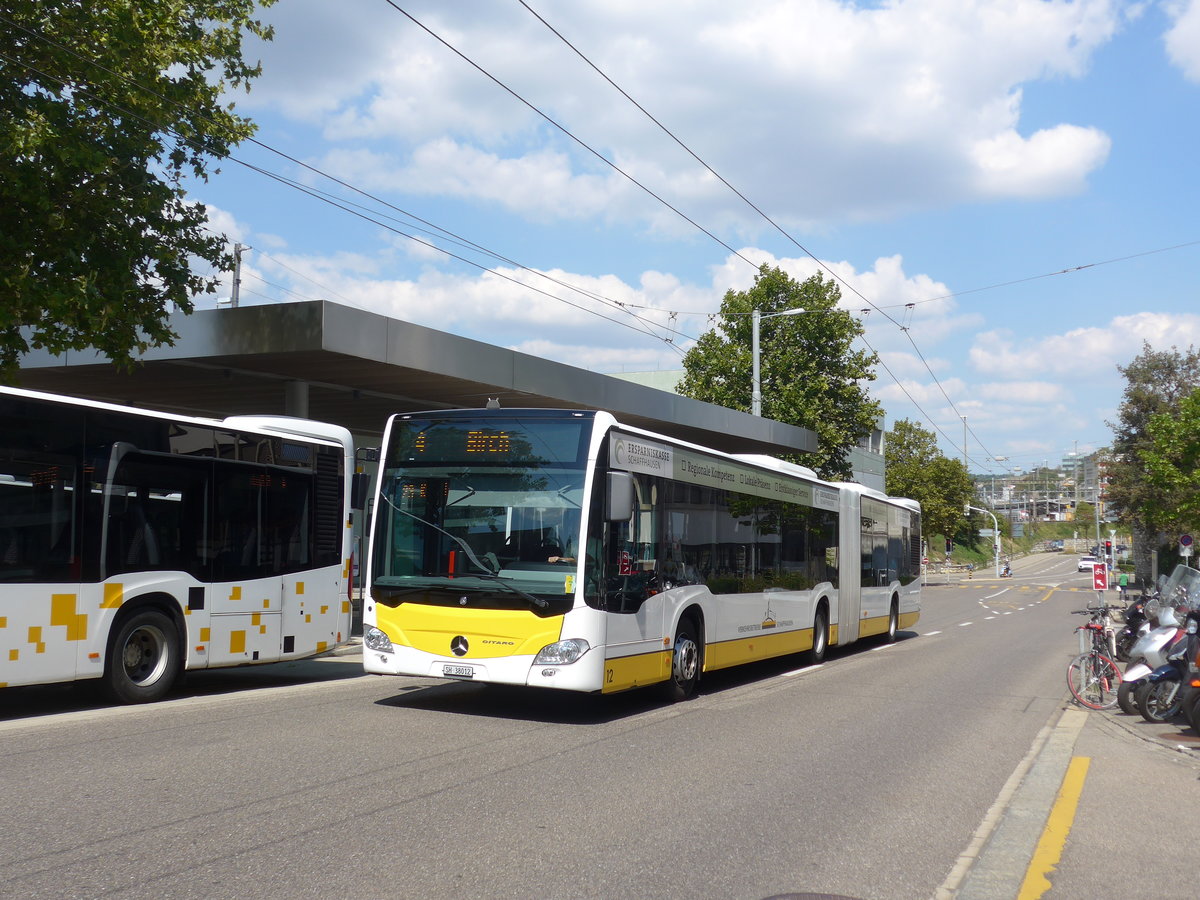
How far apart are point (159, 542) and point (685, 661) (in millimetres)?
5516

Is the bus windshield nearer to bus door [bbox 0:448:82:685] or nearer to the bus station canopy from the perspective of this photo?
bus door [bbox 0:448:82:685]

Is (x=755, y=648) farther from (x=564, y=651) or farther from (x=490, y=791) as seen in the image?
(x=490, y=791)

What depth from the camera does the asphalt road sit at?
531 centimetres

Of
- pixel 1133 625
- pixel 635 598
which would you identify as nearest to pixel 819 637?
pixel 1133 625

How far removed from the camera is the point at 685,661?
40.8 ft

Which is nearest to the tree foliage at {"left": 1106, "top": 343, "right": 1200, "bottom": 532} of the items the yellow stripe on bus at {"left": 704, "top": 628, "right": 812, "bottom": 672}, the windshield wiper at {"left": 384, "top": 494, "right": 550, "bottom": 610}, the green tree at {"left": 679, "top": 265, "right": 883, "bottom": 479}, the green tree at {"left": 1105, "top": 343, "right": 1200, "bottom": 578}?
the green tree at {"left": 1105, "top": 343, "right": 1200, "bottom": 578}

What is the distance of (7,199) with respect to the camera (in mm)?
14133

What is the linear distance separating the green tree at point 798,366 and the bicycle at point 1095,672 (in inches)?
→ 1277

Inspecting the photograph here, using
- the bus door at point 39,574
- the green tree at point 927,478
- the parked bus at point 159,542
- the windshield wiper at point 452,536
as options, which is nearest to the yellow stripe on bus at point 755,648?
the windshield wiper at point 452,536

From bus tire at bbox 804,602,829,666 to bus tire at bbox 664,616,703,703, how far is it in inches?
203

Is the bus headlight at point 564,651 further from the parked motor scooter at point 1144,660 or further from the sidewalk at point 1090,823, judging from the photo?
the parked motor scooter at point 1144,660

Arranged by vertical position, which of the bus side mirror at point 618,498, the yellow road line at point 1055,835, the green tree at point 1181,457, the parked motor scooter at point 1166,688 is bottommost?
the yellow road line at point 1055,835

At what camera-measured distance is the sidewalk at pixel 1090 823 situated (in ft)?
18.3

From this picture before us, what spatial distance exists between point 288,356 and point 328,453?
5096 millimetres
